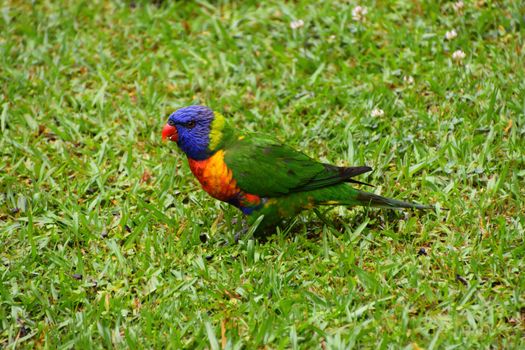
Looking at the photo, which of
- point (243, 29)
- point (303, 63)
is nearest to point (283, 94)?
point (303, 63)

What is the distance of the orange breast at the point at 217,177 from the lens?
13.5ft

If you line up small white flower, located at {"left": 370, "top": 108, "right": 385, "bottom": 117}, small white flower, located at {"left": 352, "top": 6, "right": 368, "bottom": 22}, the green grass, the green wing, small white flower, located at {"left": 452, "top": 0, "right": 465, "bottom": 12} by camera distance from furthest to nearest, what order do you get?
small white flower, located at {"left": 352, "top": 6, "right": 368, "bottom": 22}, small white flower, located at {"left": 452, "top": 0, "right": 465, "bottom": 12}, small white flower, located at {"left": 370, "top": 108, "right": 385, "bottom": 117}, the green wing, the green grass

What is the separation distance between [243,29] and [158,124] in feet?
4.81

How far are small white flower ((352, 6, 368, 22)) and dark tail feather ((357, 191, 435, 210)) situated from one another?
2345 mm

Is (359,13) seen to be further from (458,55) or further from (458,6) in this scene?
(458,55)

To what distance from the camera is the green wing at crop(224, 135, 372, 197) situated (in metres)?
4.11

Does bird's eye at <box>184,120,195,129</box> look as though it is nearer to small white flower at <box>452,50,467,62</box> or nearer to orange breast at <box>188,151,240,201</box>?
orange breast at <box>188,151,240,201</box>

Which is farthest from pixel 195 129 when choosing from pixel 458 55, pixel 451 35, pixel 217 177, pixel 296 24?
pixel 451 35

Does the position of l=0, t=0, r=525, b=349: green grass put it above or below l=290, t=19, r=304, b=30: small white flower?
below

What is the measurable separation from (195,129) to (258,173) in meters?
0.49

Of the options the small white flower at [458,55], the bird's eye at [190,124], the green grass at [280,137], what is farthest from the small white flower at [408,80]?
the bird's eye at [190,124]

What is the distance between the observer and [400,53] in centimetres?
→ 568

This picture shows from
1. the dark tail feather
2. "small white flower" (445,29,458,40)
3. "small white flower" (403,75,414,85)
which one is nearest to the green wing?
the dark tail feather

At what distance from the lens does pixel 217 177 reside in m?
4.13
